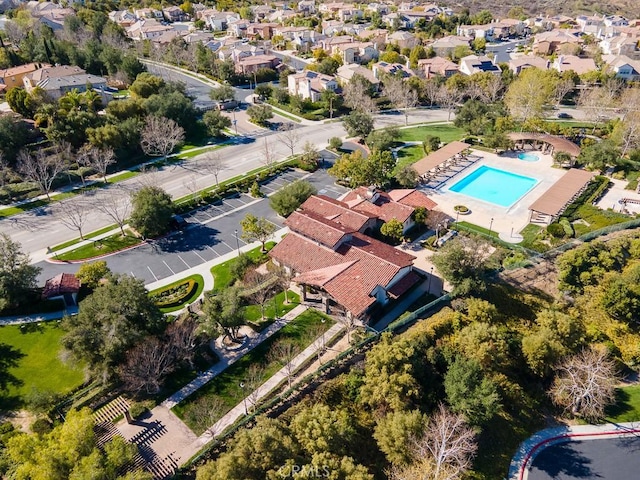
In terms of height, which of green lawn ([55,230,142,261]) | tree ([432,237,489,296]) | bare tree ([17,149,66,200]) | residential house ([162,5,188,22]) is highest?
residential house ([162,5,188,22])

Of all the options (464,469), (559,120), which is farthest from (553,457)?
(559,120)

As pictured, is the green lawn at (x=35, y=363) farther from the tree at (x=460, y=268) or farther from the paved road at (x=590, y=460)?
the paved road at (x=590, y=460)

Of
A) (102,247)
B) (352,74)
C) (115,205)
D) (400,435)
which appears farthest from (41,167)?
(352,74)

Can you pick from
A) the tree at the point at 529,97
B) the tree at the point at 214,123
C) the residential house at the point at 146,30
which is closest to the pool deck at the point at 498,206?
the tree at the point at 529,97

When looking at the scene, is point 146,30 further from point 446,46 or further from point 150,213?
point 150,213

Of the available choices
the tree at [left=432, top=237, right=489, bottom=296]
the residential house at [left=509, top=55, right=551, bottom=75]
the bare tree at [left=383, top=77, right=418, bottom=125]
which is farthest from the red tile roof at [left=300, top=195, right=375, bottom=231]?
the residential house at [left=509, top=55, right=551, bottom=75]

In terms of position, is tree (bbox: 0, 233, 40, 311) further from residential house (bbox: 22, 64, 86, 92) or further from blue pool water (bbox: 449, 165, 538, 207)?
residential house (bbox: 22, 64, 86, 92)
